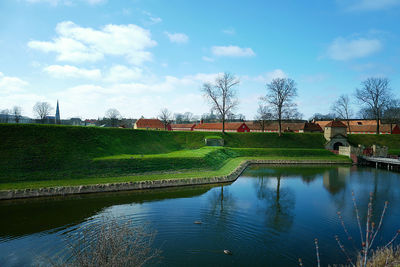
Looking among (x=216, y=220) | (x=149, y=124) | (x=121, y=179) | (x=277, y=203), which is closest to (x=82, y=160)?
(x=121, y=179)

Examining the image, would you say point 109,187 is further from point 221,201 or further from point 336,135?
point 336,135

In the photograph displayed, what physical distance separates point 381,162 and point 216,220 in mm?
34539

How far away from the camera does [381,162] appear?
35.2m

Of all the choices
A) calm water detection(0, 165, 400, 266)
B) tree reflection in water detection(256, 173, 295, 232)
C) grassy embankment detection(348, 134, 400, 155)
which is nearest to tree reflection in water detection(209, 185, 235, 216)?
calm water detection(0, 165, 400, 266)

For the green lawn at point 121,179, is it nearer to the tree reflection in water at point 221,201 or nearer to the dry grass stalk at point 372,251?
the tree reflection in water at point 221,201

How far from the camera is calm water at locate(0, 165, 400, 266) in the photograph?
9.66 m

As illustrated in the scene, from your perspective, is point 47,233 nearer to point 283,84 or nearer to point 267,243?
point 267,243

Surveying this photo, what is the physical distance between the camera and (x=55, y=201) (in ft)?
52.1

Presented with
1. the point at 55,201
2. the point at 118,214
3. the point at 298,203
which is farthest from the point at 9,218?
the point at 298,203

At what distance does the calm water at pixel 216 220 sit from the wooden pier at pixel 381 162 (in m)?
15.2

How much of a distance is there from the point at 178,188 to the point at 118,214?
6934 millimetres

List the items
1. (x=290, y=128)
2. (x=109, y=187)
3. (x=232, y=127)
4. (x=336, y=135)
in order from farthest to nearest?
(x=290, y=128) → (x=232, y=127) → (x=336, y=135) → (x=109, y=187)

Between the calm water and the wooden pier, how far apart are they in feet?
50.0

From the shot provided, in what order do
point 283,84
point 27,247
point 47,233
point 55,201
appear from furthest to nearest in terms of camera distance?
point 283,84 < point 55,201 < point 47,233 < point 27,247
